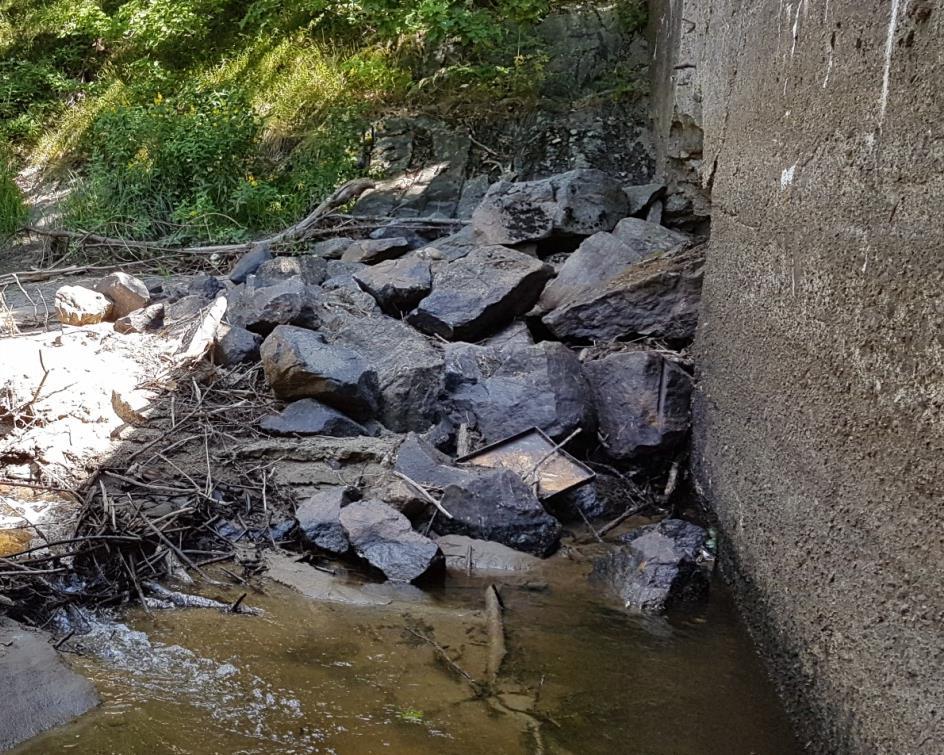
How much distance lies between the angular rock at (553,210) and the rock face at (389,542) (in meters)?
3.17

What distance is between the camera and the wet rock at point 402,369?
5277 mm

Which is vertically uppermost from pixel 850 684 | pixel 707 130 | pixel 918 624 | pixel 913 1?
pixel 913 1

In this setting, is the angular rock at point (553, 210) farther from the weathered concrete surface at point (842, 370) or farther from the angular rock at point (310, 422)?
the weathered concrete surface at point (842, 370)

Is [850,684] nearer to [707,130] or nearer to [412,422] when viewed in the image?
[412,422]

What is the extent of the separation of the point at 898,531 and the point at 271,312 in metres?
4.34

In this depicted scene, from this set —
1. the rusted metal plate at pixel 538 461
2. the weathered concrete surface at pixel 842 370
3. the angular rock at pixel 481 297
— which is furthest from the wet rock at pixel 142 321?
the weathered concrete surface at pixel 842 370

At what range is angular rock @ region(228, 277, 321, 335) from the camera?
19.3 ft

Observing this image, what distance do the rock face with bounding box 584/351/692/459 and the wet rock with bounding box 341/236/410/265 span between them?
2880 mm

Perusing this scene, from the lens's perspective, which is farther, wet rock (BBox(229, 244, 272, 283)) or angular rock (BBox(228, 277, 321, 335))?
wet rock (BBox(229, 244, 272, 283))

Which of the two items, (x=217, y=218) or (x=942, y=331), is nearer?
(x=942, y=331)

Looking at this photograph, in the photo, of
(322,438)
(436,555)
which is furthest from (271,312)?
(436,555)

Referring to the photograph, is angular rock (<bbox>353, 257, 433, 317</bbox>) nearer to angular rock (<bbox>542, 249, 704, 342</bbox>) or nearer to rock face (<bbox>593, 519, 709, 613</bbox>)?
angular rock (<bbox>542, 249, 704, 342</bbox>)

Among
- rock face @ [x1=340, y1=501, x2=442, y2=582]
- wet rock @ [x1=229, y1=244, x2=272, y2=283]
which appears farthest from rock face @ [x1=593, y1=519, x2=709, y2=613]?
wet rock @ [x1=229, y1=244, x2=272, y2=283]

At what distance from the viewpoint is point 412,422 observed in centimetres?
527
